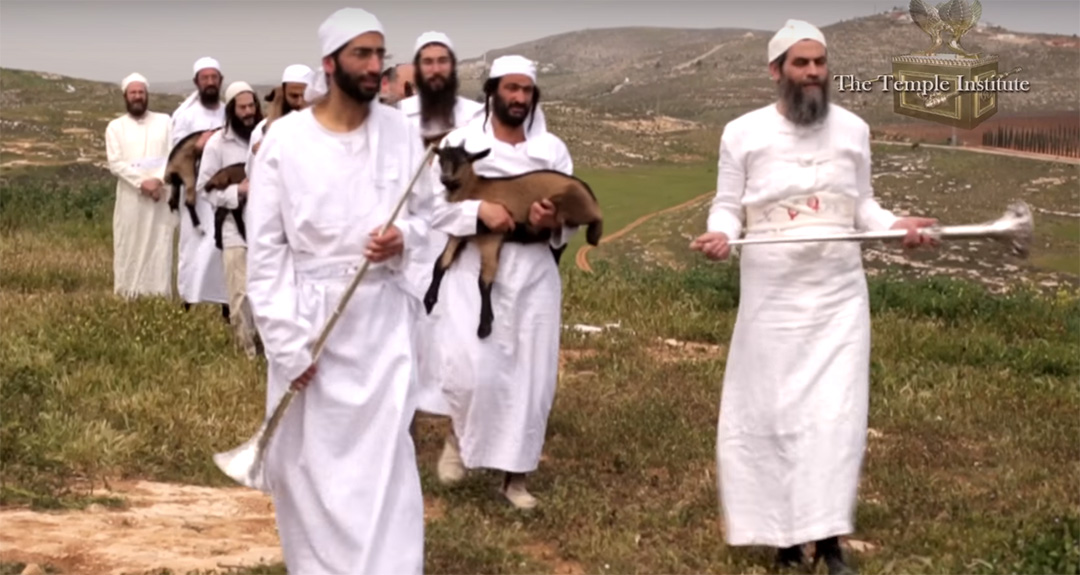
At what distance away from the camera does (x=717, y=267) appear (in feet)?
50.2

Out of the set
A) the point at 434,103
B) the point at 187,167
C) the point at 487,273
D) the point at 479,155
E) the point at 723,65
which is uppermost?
the point at 434,103

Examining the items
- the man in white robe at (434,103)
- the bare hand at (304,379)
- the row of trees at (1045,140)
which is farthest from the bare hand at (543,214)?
Result: the row of trees at (1045,140)

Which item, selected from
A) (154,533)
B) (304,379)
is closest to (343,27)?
(304,379)

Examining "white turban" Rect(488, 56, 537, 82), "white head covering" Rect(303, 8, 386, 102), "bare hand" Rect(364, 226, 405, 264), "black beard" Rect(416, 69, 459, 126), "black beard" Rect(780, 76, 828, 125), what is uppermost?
"white head covering" Rect(303, 8, 386, 102)

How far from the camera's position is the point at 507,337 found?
7902 millimetres

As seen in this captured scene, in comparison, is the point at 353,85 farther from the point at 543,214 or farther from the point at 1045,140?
the point at 1045,140

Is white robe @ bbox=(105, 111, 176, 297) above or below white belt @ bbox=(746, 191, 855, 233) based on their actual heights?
below

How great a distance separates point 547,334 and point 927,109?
6.22 metres

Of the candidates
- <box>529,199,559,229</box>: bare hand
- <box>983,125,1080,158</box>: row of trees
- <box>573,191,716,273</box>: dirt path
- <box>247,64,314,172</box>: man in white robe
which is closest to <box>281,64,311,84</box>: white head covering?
<box>247,64,314,172</box>: man in white robe

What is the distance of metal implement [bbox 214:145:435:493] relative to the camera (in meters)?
5.59

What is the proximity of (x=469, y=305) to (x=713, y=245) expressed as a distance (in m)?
1.80

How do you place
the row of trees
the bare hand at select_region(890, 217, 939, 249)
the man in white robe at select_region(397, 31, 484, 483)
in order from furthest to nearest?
the row of trees
the man in white robe at select_region(397, 31, 484, 483)
the bare hand at select_region(890, 217, 939, 249)

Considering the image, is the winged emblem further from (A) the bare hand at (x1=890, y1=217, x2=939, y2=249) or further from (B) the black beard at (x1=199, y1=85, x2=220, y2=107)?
(B) the black beard at (x1=199, y1=85, x2=220, y2=107)

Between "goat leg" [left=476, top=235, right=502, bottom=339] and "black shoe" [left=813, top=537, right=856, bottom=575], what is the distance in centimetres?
198
